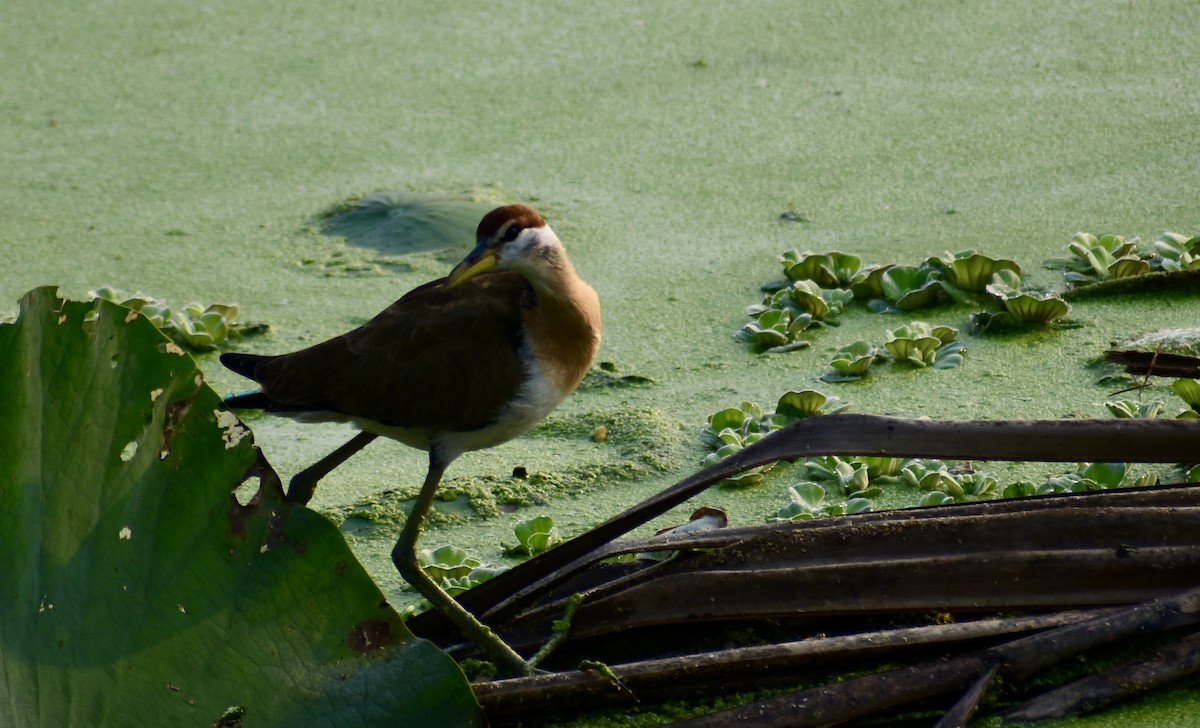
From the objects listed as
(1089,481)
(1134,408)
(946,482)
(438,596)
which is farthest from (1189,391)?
(438,596)

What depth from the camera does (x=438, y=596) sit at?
2.36 metres

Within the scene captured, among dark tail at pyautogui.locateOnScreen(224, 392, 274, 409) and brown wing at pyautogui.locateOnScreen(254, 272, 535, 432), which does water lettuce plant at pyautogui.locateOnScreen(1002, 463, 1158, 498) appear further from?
dark tail at pyautogui.locateOnScreen(224, 392, 274, 409)

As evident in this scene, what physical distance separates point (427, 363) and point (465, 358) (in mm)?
80

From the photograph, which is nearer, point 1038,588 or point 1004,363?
point 1038,588

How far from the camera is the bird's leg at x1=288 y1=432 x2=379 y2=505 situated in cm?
298

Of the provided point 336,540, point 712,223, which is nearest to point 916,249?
point 712,223

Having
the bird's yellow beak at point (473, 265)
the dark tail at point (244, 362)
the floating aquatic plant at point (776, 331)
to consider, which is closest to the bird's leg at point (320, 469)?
the dark tail at point (244, 362)

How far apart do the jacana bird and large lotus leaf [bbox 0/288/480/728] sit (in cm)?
77

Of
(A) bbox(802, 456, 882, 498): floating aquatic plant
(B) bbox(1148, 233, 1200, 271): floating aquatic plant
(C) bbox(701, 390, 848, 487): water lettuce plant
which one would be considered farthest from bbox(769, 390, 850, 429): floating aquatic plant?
(B) bbox(1148, 233, 1200, 271): floating aquatic plant

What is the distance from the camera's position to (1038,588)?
6.63 ft

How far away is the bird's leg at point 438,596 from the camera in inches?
84.8

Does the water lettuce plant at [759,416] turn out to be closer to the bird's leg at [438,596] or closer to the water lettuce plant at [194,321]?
the bird's leg at [438,596]

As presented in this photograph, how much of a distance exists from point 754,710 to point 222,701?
70cm

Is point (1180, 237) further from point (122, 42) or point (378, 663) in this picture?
point (122, 42)
